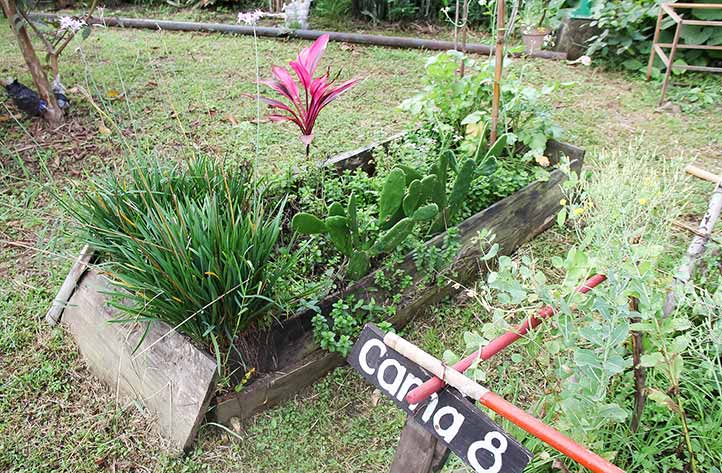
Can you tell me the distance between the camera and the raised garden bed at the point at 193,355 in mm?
1914

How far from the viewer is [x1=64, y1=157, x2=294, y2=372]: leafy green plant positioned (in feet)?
5.94

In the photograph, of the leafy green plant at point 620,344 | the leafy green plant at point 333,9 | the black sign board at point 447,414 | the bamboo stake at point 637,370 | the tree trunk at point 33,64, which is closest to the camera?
the black sign board at point 447,414

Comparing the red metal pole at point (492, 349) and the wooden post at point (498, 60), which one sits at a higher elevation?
the wooden post at point (498, 60)

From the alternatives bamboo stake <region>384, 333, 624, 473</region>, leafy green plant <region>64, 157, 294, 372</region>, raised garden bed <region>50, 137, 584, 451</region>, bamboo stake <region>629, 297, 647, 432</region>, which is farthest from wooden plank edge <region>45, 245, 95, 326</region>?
bamboo stake <region>629, 297, 647, 432</region>

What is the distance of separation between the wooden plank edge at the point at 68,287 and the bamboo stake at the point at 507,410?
1.51m

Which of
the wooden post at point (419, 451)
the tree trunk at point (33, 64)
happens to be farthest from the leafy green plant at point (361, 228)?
the tree trunk at point (33, 64)

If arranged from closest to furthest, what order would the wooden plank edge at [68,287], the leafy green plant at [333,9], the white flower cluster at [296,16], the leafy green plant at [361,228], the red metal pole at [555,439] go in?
the red metal pole at [555,439], the leafy green plant at [361,228], the wooden plank edge at [68,287], the white flower cluster at [296,16], the leafy green plant at [333,9]

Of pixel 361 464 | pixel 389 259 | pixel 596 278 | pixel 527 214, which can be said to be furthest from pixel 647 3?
pixel 361 464

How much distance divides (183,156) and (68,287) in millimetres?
1277

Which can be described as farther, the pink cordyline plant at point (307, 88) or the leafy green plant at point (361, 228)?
the pink cordyline plant at point (307, 88)

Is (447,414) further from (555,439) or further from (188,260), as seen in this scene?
(188,260)

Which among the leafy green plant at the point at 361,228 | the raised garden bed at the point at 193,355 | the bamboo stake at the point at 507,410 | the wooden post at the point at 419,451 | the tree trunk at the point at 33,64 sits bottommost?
the raised garden bed at the point at 193,355

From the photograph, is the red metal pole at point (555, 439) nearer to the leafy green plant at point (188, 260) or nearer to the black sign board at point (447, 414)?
the black sign board at point (447, 414)

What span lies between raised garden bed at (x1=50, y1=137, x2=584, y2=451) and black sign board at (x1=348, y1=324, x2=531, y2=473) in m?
0.73
